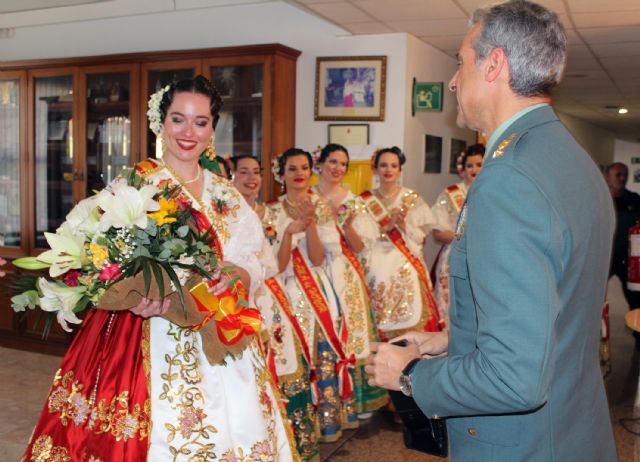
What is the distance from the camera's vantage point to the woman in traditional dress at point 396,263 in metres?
4.29

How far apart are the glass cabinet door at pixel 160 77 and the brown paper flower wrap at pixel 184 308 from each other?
11.5 feet

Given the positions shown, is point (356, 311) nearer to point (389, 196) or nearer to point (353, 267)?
point (353, 267)

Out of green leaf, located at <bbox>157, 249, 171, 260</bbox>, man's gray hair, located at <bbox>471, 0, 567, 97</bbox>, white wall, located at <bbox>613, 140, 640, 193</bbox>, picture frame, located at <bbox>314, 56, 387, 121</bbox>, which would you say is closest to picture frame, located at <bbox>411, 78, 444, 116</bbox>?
picture frame, located at <bbox>314, 56, 387, 121</bbox>

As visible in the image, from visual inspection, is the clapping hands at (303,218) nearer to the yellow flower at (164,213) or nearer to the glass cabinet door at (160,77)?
the yellow flower at (164,213)

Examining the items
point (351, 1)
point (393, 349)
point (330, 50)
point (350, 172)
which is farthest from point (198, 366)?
point (330, 50)

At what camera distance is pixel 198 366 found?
77.4 inches

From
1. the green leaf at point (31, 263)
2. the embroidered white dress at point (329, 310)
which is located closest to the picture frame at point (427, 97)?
the embroidered white dress at point (329, 310)

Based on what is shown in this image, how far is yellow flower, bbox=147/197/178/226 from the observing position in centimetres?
173

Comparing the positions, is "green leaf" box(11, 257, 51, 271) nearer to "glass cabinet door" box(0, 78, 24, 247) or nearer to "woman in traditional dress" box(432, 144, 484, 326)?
"woman in traditional dress" box(432, 144, 484, 326)

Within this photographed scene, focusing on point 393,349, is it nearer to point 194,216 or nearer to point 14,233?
point 194,216

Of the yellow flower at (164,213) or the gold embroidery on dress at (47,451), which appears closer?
the yellow flower at (164,213)

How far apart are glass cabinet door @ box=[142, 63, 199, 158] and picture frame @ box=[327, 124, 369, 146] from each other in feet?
3.60

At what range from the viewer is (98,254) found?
169 centimetres

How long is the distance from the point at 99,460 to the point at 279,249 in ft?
6.23
